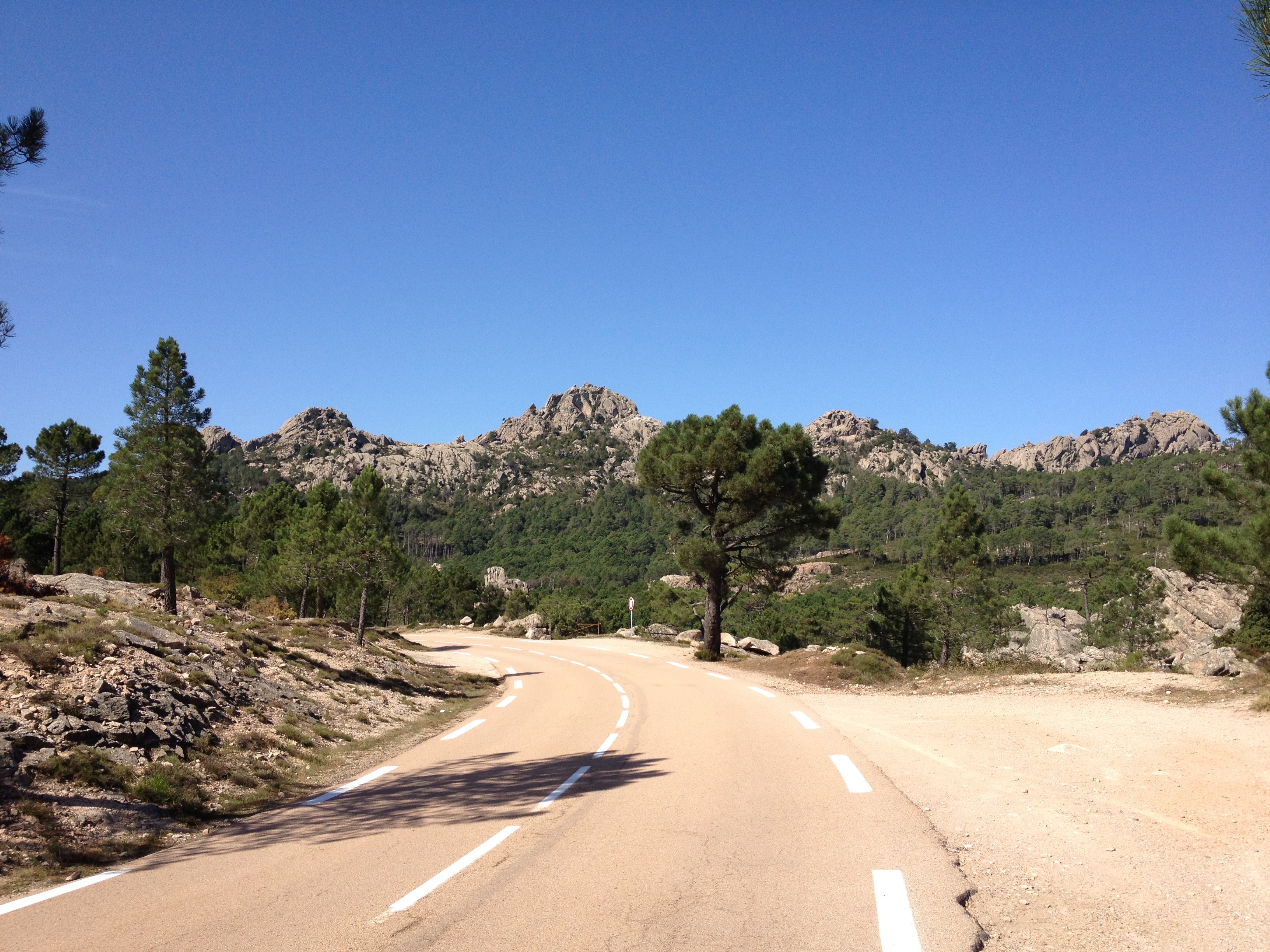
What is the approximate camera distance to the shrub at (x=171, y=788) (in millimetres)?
7434

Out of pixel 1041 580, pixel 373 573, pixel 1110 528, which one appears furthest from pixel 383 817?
pixel 1110 528


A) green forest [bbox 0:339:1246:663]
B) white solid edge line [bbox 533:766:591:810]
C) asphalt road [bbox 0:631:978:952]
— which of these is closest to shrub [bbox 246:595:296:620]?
green forest [bbox 0:339:1246:663]

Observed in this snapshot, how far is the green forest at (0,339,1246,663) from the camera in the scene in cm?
2336

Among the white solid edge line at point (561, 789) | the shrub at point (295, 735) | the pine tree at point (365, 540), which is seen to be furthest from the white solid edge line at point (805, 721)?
the pine tree at point (365, 540)

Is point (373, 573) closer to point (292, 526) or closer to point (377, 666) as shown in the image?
point (377, 666)

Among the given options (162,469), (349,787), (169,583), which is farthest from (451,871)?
(162,469)

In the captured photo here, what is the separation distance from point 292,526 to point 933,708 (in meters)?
30.0

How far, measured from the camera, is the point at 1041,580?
12912 centimetres

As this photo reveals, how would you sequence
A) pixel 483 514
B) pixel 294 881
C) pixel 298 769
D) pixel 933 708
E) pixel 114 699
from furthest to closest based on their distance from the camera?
1. pixel 483 514
2. pixel 933 708
3. pixel 298 769
4. pixel 114 699
5. pixel 294 881

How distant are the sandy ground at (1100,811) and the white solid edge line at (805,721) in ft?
1.12

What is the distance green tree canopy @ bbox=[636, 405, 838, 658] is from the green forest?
876mm

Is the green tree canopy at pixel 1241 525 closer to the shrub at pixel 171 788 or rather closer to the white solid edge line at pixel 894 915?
the white solid edge line at pixel 894 915

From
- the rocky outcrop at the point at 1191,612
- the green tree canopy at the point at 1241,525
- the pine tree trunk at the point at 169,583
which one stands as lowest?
the rocky outcrop at the point at 1191,612

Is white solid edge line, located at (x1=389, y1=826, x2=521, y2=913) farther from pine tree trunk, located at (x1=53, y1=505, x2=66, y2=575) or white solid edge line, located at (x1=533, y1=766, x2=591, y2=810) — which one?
pine tree trunk, located at (x1=53, y1=505, x2=66, y2=575)
